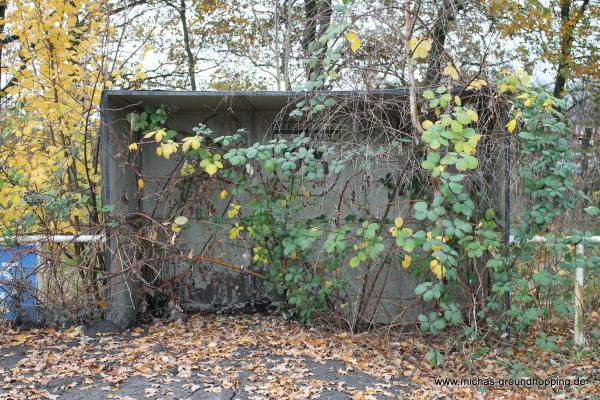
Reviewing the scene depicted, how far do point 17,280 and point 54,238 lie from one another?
1.83ft

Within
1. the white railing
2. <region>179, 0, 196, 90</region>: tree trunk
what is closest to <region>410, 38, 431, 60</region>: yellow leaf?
the white railing

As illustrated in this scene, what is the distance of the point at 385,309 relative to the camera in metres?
6.83

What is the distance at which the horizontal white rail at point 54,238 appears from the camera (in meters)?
6.59

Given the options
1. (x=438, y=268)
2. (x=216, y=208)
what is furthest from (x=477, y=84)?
(x=216, y=208)

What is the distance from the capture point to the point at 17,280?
6551 mm

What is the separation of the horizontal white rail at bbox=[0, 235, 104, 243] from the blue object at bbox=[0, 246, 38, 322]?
0.09 m

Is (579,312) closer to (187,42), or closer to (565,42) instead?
(565,42)

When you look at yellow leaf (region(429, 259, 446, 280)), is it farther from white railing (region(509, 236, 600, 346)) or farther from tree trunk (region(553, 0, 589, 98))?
tree trunk (region(553, 0, 589, 98))

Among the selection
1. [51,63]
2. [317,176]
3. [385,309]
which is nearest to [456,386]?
[385,309]

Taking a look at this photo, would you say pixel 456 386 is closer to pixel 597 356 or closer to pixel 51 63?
pixel 597 356

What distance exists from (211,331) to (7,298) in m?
2.16

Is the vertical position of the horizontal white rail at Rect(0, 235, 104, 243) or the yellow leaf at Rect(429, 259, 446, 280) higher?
the horizontal white rail at Rect(0, 235, 104, 243)

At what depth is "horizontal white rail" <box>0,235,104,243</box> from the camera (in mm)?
6589

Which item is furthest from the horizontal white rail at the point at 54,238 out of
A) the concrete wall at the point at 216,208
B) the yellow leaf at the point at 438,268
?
the yellow leaf at the point at 438,268
